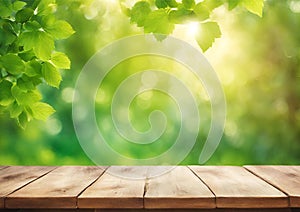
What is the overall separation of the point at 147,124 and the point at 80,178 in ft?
4.09

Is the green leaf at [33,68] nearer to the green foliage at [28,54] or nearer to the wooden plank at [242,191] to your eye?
the green foliage at [28,54]

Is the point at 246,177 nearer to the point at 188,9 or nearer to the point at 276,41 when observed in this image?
the point at 188,9

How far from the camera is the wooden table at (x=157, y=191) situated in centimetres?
103

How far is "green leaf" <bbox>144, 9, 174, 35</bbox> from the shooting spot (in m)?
0.98

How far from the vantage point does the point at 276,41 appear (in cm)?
257

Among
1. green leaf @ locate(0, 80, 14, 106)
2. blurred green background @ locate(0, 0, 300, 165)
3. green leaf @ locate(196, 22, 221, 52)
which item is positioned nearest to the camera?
green leaf @ locate(196, 22, 221, 52)

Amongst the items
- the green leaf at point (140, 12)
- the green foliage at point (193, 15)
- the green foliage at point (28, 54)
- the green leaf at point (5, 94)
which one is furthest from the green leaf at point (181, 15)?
the green leaf at point (5, 94)

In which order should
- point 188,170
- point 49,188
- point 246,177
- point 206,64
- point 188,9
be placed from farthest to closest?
point 206,64 → point 188,170 → point 246,177 → point 49,188 → point 188,9

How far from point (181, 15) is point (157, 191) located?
19.4 inches

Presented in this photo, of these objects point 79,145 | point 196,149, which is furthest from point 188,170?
point 79,145

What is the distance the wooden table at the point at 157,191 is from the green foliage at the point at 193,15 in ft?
1.37

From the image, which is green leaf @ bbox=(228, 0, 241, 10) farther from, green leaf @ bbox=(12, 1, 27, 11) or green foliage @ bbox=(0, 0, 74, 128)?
green leaf @ bbox=(12, 1, 27, 11)

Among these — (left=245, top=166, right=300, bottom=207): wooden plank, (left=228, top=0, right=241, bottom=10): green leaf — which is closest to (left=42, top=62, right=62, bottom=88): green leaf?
(left=228, top=0, right=241, bottom=10): green leaf

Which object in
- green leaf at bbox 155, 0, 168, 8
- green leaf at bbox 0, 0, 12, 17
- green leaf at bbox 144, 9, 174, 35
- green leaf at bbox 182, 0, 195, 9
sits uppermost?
green leaf at bbox 0, 0, 12, 17
